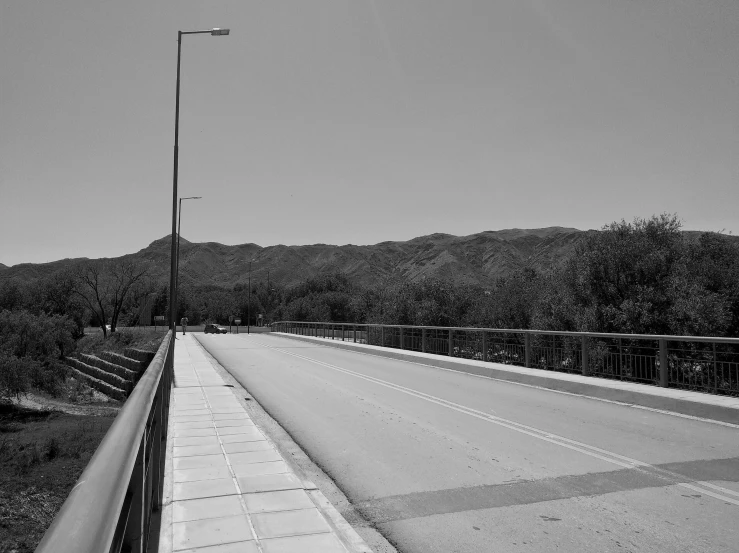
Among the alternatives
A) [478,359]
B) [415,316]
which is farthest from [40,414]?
[478,359]

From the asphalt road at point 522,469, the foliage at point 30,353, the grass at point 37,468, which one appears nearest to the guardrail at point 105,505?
the asphalt road at point 522,469

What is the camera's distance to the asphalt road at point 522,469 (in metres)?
4.83

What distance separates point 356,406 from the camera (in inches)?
454

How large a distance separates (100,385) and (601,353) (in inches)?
2058

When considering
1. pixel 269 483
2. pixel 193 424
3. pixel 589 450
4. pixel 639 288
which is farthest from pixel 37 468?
pixel 639 288

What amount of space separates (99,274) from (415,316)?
2562 inches

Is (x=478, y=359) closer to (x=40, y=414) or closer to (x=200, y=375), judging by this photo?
(x=200, y=375)

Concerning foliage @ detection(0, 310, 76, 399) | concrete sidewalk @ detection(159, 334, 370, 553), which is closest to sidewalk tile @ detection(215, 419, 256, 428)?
concrete sidewalk @ detection(159, 334, 370, 553)

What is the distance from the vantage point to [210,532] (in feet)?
15.0

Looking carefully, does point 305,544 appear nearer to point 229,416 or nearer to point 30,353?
point 229,416

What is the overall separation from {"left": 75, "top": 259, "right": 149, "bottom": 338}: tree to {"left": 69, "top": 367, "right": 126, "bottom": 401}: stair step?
2068 centimetres

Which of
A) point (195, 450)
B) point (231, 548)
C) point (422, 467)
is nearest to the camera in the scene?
point (231, 548)

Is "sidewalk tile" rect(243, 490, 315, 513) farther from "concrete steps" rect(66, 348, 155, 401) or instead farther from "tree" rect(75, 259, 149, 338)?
"tree" rect(75, 259, 149, 338)

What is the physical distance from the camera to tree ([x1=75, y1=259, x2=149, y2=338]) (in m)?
85.9
